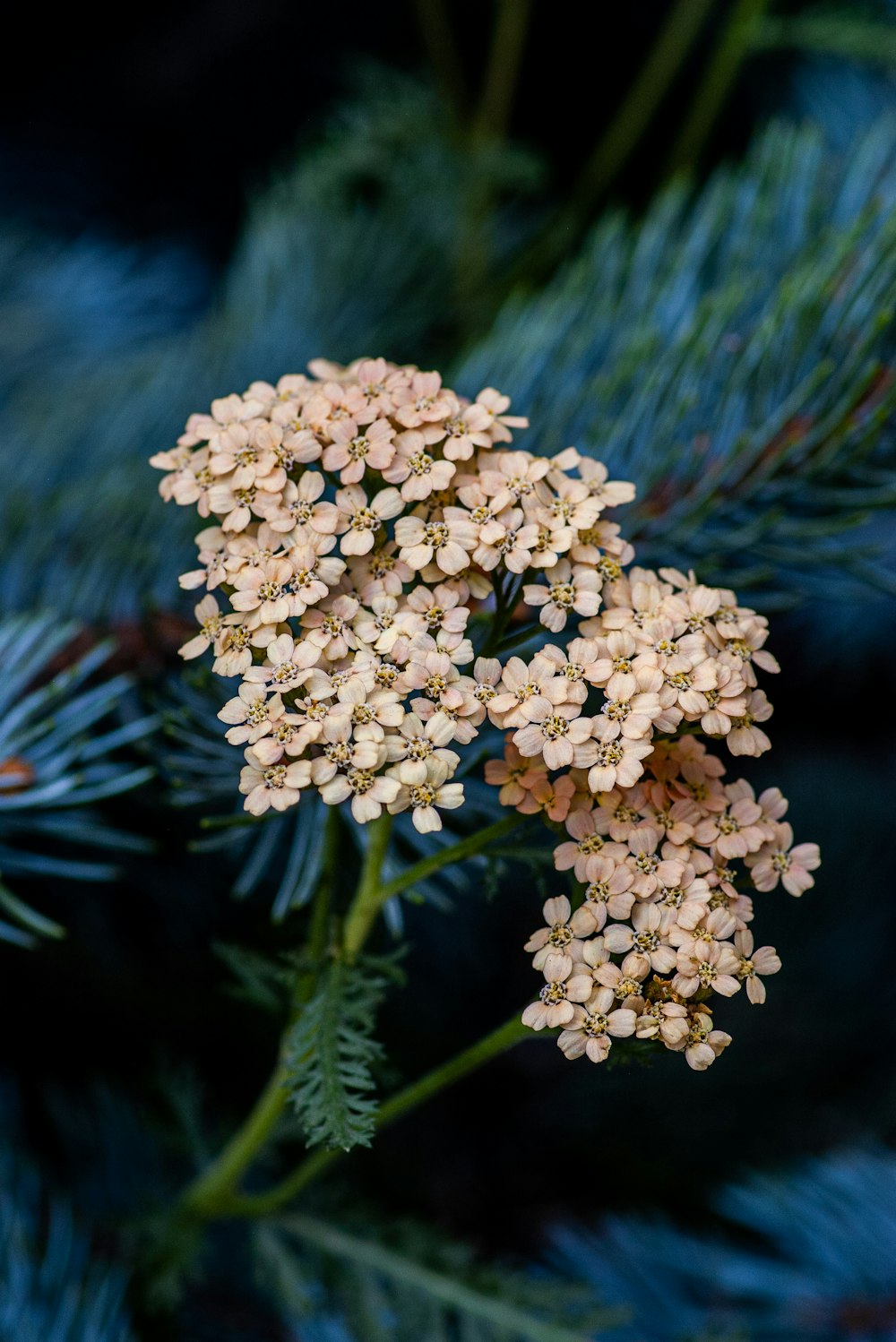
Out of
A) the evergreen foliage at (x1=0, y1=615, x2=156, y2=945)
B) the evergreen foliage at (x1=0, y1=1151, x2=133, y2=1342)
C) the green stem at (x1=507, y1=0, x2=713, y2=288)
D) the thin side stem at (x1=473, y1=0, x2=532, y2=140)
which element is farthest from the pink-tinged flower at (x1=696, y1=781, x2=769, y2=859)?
the thin side stem at (x1=473, y1=0, x2=532, y2=140)

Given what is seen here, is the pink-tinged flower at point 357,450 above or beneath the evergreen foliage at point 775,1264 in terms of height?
above

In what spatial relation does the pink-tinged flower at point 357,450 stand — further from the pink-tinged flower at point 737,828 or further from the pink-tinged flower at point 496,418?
the pink-tinged flower at point 737,828

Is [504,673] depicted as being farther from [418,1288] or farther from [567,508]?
[418,1288]

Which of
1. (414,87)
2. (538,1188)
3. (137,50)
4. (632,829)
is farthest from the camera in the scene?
(137,50)

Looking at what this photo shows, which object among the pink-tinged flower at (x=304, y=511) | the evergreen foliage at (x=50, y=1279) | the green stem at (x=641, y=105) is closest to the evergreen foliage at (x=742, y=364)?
the pink-tinged flower at (x=304, y=511)

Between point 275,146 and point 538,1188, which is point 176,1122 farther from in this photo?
point 275,146

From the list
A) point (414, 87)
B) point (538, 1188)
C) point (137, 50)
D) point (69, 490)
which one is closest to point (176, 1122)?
point (538, 1188)
